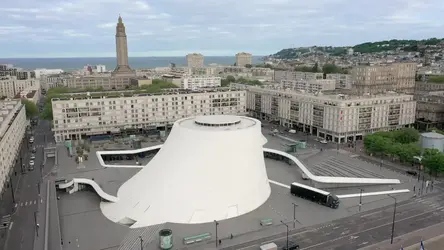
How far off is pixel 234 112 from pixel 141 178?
58.9 metres

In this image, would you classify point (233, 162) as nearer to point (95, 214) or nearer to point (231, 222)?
point (231, 222)

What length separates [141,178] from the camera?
49.4m

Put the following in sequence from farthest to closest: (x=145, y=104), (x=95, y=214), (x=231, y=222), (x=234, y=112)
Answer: (x=234, y=112), (x=145, y=104), (x=95, y=214), (x=231, y=222)

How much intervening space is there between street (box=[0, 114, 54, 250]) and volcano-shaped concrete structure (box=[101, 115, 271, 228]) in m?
9.21

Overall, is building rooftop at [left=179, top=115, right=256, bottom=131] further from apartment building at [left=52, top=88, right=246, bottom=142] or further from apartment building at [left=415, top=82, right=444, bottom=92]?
apartment building at [left=415, top=82, right=444, bottom=92]

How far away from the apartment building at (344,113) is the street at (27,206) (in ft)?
197

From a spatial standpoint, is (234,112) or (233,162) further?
(234,112)

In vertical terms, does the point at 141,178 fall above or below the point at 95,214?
above

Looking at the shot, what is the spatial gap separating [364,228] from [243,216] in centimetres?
1461

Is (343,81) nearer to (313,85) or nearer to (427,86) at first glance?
(313,85)

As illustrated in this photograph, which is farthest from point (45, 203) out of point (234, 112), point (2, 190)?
point (234, 112)

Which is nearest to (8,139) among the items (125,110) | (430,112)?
(125,110)

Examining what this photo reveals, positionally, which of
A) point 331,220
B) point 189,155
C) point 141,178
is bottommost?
point 331,220

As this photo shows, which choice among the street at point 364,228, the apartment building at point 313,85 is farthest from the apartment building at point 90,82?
the street at point 364,228
